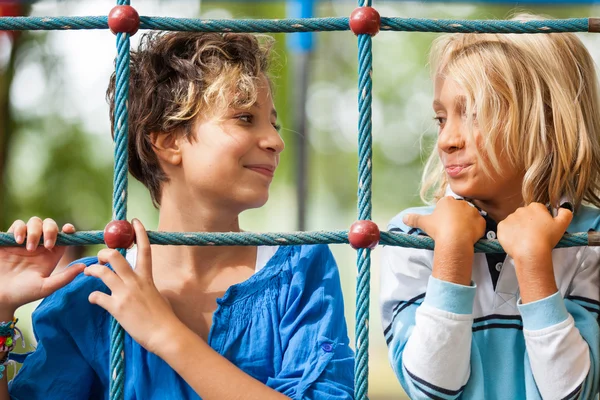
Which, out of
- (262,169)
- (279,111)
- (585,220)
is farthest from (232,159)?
(279,111)

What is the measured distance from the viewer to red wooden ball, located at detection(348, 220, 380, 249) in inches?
42.9

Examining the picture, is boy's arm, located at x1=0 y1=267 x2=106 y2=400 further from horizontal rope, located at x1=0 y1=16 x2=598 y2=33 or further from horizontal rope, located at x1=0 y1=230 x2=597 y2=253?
horizontal rope, located at x1=0 y1=16 x2=598 y2=33

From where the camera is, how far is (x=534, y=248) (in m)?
1.10

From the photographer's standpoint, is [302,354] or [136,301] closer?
[136,301]

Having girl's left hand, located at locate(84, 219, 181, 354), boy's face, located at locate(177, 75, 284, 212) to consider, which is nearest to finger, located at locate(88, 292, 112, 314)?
girl's left hand, located at locate(84, 219, 181, 354)

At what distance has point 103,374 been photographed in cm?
132

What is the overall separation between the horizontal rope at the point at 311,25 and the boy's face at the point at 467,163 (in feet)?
0.57

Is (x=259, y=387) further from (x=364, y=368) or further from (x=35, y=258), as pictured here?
(x=35, y=258)

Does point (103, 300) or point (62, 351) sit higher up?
point (103, 300)

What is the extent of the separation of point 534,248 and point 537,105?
1.00 ft

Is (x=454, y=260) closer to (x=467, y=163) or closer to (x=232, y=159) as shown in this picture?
(x=467, y=163)

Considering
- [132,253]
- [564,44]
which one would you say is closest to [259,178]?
[132,253]

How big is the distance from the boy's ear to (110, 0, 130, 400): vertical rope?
11.8 inches

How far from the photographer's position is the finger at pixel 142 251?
112 centimetres
